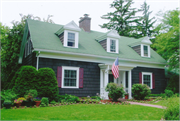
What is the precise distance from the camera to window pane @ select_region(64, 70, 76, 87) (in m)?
12.5

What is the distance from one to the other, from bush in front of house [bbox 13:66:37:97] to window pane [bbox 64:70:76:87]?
99.2 inches

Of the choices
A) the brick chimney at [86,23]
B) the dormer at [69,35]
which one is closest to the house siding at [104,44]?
the dormer at [69,35]

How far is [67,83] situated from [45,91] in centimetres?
235

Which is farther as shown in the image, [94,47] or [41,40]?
[94,47]

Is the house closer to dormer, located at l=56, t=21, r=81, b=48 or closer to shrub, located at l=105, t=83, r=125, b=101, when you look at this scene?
dormer, located at l=56, t=21, r=81, b=48

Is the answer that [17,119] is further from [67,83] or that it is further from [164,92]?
[164,92]

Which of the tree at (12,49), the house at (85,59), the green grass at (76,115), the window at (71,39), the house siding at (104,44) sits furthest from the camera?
the tree at (12,49)

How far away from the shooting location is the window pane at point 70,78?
12.5 m

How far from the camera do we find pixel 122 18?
1237 inches

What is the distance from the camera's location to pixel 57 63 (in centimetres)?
1230

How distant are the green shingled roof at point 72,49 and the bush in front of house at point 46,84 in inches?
73.6

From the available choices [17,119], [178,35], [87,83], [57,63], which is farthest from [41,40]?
[178,35]

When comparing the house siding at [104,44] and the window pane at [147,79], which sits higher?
the house siding at [104,44]

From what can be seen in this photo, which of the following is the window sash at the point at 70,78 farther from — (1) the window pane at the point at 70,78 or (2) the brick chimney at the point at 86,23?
(2) the brick chimney at the point at 86,23
